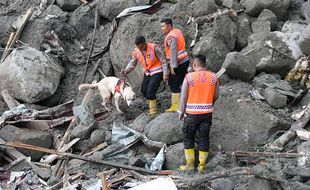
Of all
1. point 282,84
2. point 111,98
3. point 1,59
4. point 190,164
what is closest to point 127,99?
point 111,98

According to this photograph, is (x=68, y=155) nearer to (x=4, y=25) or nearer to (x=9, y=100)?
(x=9, y=100)

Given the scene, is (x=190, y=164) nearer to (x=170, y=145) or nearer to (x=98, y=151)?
(x=170, y=145)

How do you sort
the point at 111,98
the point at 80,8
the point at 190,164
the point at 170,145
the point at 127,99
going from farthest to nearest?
the point at 80,8
the point at 111,98
the point at 127,99
the point at 170,145
the point at 190,164

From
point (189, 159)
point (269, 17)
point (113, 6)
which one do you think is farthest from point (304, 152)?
point (113, 6)

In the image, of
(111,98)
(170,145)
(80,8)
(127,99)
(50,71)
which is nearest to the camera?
(170,145)

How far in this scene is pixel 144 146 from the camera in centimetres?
1103

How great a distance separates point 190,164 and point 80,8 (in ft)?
22.8

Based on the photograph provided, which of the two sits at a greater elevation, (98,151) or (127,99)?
(127,99)

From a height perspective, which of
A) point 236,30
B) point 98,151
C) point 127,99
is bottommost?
point 98,151

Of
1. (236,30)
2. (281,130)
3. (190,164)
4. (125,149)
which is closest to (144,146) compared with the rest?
(125,149)

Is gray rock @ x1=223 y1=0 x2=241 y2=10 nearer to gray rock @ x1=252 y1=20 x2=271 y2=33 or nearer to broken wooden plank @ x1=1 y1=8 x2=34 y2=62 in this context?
gray rock @ x1=252 y1=20 x2=271 y2=33

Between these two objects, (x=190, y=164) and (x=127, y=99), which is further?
(x=127, y=99)

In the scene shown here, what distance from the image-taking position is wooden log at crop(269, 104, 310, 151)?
9805mm

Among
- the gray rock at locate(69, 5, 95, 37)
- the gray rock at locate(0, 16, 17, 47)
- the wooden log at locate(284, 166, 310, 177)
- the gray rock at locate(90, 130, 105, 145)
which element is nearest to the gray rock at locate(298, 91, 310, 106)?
the wooden log at locate(284, 166, 310, 177)
